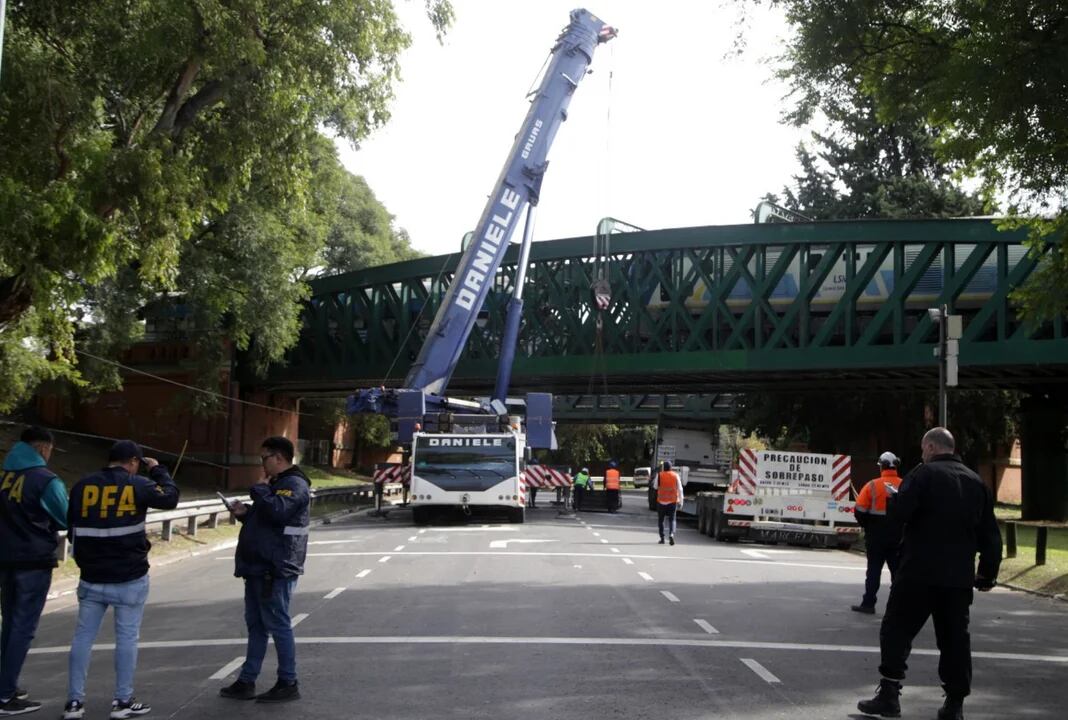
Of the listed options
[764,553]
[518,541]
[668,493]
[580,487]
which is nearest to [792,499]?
[764,553]

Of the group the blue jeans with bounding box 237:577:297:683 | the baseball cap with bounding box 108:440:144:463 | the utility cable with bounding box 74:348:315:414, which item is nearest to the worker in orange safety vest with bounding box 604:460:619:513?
the utility cable with bounding box 74:348:315:414

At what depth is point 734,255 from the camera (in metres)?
39.0

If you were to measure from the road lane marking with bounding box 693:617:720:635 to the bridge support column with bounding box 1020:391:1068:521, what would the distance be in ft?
108

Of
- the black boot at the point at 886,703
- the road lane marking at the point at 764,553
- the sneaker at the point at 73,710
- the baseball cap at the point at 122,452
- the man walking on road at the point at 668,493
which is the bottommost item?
the sneaker at the point at 73,710

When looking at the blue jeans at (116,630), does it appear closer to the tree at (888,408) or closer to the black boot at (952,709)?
the black boot at (952,709)

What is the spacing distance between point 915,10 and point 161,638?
12.3 meters

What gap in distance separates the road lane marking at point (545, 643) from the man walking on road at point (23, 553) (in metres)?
2.73

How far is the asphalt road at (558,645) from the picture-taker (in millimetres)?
7918

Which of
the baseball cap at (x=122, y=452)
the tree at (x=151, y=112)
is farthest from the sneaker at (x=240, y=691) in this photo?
the tree at (x=151, y=112)

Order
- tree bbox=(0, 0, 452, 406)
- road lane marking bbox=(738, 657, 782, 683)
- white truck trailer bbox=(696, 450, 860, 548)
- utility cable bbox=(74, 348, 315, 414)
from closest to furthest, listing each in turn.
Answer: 1. road lane marking bbox=(738, 657, 782, 683)
2. tree bbox=(0, 0, 452, 406)
3. white truck trailer bbox=(696, 450, 860, 548)
4. utility cable bbox=(74, 348, 315, 414)

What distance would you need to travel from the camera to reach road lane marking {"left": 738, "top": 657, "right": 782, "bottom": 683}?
8.83 meters

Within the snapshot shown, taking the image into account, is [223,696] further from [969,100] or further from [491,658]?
[969,100]

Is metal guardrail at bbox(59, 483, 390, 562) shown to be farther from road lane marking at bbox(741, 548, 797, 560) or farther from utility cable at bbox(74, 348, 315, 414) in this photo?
utility cable at bbox(74, 348, 315, 414)

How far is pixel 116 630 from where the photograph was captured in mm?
7188
